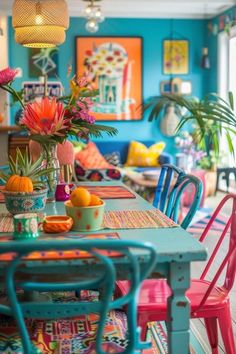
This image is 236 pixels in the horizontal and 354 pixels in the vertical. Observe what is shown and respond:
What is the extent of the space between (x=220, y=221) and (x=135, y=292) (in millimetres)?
4792

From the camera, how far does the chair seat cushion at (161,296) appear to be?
204 cm

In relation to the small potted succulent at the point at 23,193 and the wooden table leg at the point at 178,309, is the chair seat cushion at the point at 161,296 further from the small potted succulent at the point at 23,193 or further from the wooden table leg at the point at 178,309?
the small potted succulent at the point at 23,193

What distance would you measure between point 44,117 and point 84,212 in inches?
25.6

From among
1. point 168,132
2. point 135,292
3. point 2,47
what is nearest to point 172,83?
point 168,132

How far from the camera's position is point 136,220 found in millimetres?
2150

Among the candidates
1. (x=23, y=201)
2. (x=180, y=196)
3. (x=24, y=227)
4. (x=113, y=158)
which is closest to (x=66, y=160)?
(x=180, y=196)

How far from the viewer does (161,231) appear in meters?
1.94

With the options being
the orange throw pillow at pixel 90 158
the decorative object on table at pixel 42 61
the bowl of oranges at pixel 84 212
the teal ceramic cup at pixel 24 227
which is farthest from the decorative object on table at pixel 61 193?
the decorative object on table at pixel 42 61

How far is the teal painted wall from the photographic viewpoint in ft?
28.7

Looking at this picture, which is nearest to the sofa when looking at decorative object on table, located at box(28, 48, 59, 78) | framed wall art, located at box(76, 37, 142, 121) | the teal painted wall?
the teal painted wall

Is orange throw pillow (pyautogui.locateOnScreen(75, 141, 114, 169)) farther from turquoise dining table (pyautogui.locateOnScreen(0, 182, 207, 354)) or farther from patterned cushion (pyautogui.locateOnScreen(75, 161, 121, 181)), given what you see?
turquoise dining table (pyautogui.locateOnScreen(0, 182, 207, 354))

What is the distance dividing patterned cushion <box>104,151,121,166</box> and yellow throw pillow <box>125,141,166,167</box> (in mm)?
196

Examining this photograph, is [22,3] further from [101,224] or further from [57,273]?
[57,273]

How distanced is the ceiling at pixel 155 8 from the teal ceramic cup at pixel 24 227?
6262mm
